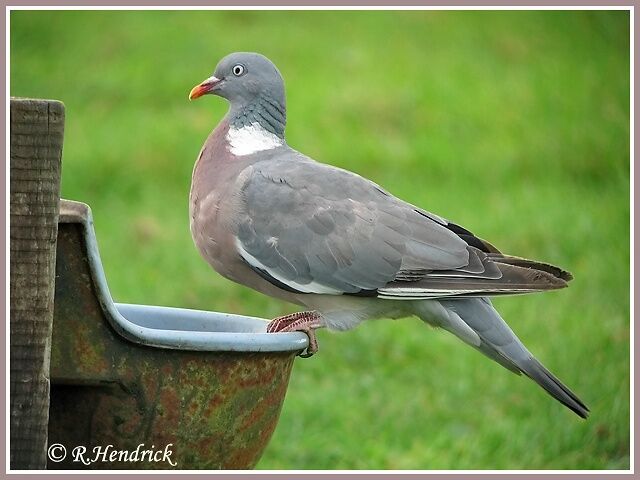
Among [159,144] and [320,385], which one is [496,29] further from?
[320,385]

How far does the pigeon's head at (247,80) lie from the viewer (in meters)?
3.59

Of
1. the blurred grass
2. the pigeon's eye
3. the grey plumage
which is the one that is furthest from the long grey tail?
the blurred grass

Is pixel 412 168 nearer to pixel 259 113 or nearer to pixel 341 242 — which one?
pixel 259 113

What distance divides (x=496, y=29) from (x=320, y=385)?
536cm

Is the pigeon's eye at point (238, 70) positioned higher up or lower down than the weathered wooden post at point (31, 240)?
higher up

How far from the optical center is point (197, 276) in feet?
21.1

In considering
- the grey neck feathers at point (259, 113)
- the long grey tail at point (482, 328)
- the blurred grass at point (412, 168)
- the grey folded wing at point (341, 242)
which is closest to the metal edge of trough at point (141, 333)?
the grey folded wing at point (341, 242)

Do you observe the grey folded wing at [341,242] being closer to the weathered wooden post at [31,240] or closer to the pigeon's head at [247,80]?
the pigeon's head at [247,80]

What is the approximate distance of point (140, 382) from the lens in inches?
99.1

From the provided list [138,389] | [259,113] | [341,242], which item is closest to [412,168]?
[259,113]

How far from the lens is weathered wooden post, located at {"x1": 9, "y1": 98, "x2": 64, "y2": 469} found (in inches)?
87.4

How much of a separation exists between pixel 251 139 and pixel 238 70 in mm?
248

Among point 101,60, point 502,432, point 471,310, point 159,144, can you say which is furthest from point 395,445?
point 101,60

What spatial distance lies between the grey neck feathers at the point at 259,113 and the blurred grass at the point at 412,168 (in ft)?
5.91
